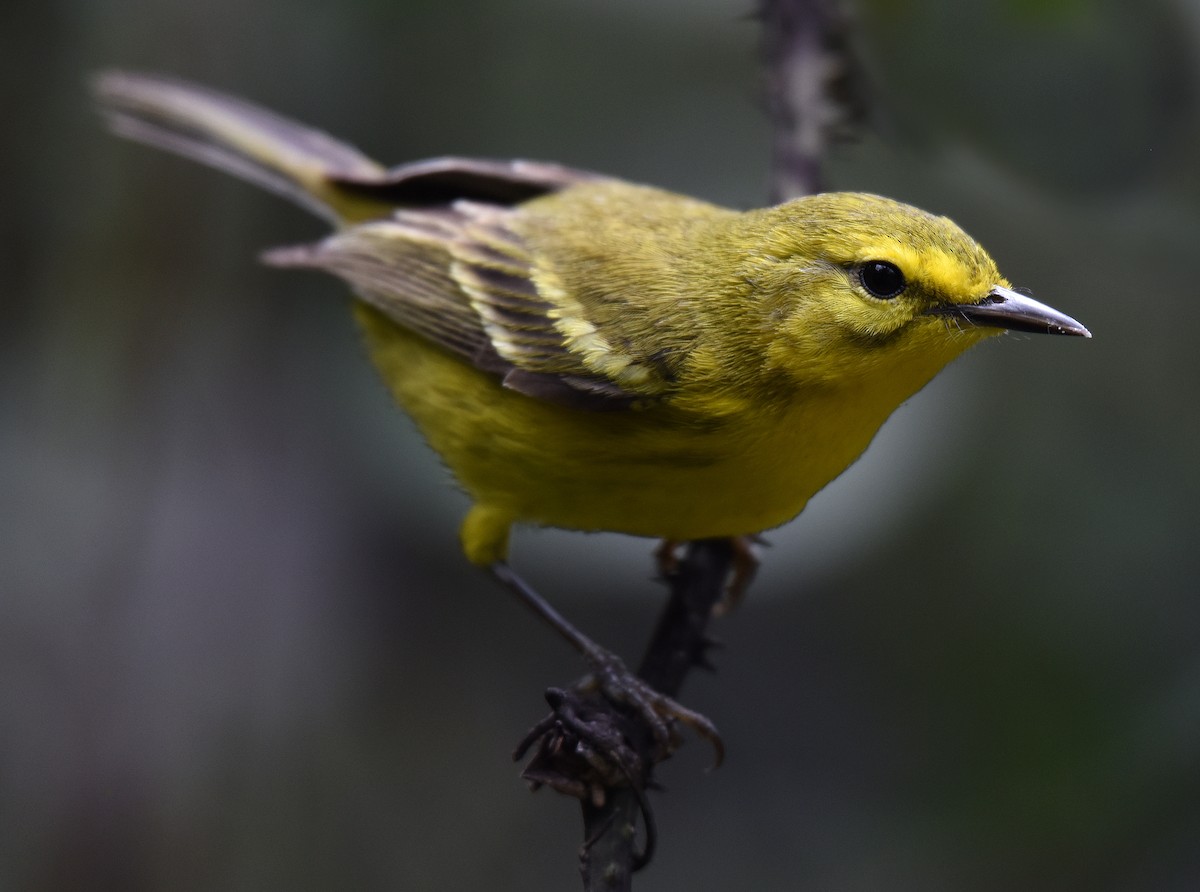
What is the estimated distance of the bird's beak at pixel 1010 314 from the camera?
2.89 metres

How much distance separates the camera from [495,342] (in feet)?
12.2

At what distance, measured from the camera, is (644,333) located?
11.2 ft

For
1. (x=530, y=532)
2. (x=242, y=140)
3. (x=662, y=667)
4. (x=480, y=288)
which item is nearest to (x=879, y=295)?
(x=662, y=667)

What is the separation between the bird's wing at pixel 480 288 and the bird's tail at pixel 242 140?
1.02 ft

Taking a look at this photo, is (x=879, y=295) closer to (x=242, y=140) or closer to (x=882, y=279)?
(x=882, y=279)

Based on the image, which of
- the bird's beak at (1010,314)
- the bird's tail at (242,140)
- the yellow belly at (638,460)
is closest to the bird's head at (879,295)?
the bird's beak at (1010,314)

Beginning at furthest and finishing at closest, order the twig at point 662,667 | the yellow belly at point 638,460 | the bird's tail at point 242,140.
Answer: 1. the bird's tail at point 242,140
2. the yellow belly at point 638,460
3. the twig at point 662,667

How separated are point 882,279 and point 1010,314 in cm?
30

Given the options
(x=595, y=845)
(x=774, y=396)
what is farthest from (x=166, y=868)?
(x=774, y=396)

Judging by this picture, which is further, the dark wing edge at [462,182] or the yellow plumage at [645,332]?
the dark wing edge at [462,182]

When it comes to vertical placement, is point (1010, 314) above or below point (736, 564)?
above

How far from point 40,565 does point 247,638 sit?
0.98 m

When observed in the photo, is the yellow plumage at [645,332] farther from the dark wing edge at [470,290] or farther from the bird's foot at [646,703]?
the bird's foot at [646,703]

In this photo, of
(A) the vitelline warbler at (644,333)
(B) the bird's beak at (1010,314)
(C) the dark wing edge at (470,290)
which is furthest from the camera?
(C) the dark wing edge at (470,290)
